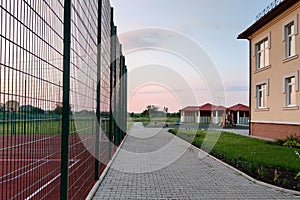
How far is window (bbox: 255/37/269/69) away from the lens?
20344mm

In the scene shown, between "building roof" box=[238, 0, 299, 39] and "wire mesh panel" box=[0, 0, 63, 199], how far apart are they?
1554 centimetres

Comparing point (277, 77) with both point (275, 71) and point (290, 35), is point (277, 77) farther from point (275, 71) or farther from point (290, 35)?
point (290, 35)

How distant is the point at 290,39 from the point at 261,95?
5.10 meters

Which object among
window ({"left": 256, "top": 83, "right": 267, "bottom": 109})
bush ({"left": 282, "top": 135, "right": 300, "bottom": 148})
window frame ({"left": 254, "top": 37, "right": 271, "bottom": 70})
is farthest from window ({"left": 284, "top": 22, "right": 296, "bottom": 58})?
bush ({"left": 282, "top": 135, "right": 300, "bottom": 148})

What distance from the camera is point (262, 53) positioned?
69.8 feet

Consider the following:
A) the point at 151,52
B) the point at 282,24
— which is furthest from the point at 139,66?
the point at 282,24

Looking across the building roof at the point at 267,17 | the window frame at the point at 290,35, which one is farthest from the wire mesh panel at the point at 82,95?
the building roof at the point at 267,17

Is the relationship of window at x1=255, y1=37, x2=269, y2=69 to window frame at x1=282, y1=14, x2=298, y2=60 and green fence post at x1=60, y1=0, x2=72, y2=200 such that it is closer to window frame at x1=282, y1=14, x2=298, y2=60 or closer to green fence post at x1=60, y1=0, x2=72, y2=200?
window frame at x1=282, y1=14, x2=298, y2=60

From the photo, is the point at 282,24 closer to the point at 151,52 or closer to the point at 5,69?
the point at 151,52

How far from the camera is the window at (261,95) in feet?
68.3

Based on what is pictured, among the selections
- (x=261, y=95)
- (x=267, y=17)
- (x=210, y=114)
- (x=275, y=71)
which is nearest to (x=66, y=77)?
(x=275, y=71)

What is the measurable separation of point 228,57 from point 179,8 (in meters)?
3.55

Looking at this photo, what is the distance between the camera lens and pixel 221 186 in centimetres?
711

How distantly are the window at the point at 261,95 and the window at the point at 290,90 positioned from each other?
9.99ft
